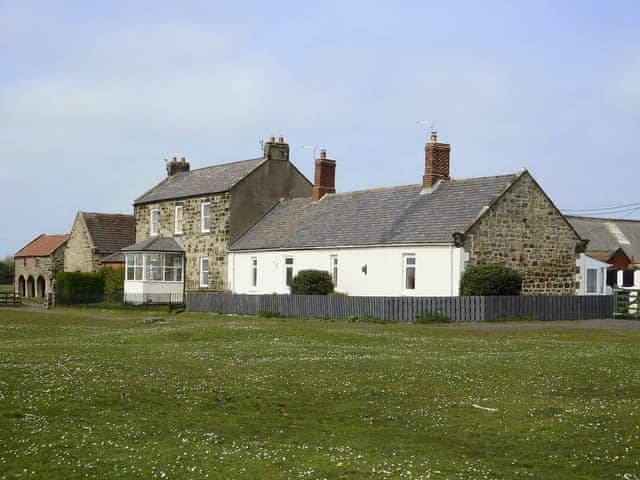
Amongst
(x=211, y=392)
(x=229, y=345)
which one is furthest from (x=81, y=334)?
(x=211, y=392)

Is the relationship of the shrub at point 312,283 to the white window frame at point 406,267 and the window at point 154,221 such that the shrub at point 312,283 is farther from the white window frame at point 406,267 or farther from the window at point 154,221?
the window at point 154,221

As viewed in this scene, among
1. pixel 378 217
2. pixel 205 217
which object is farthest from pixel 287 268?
pixel 205 217

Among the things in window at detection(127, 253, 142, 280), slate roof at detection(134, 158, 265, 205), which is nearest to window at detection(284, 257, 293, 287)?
slate roof at detection(134, 158, 265, 205)

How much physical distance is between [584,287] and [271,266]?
59.1 ft

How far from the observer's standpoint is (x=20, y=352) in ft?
75.3

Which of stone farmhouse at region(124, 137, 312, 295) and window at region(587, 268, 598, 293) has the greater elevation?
stone farmhouse at region(124, 137, 312, 295)

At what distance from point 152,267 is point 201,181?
742cm

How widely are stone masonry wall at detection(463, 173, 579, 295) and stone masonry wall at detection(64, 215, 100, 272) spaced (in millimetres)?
36391

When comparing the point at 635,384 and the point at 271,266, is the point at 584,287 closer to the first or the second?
the point at 271,266

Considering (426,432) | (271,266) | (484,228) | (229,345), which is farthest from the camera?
(271,266)

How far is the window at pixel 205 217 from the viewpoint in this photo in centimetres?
5816

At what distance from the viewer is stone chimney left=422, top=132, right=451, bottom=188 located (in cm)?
4719

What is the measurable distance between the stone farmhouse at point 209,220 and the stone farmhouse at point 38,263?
18.8 metres

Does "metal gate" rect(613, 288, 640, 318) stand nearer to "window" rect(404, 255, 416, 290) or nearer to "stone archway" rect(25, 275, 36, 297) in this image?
"window" rect(404, 255, 416, 290)
